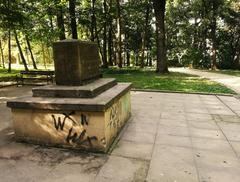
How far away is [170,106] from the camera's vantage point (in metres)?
7.88

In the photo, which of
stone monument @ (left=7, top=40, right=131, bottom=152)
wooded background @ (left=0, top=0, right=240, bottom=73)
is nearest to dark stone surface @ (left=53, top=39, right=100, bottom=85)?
stone monument @ (left=7, top=40, right=131, bottom=152)

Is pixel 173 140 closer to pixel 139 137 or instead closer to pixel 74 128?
pixel 139 137

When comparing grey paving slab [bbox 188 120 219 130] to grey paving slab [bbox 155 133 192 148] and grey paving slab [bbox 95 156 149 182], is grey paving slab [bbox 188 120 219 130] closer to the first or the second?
grey paving slab [bbox 155 133 192 148]

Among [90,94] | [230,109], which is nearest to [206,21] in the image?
[230,109]

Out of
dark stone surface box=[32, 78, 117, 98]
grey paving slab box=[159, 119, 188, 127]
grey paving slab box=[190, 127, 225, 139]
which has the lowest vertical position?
grey paving slab box=[190, 127, 225, 139]

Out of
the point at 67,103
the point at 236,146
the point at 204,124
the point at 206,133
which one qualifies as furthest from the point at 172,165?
the point at 204,124

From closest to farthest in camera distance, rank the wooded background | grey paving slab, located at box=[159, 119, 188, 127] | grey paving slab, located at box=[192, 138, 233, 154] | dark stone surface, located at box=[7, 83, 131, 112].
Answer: dark stone surface, located at box=[7, 83, 131, 112] < grey paving slab, located at box=[192, 138, 233, 154] < grey paving slab, located at box=[159, 119, 188, 127] < the wooded background

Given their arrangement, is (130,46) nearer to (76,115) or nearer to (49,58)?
(49,58)

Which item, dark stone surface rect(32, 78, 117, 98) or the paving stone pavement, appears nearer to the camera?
the paving stone pavement

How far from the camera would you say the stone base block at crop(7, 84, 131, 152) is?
4281 millimetres

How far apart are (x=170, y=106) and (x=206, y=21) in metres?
19.3

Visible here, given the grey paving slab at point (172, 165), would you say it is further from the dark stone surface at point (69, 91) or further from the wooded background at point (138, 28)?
the wooded background at point (138, 28)

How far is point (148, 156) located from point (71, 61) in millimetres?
2337

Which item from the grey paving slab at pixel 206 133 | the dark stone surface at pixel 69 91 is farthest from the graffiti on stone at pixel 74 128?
the grey paving slab at pixel 206 133
